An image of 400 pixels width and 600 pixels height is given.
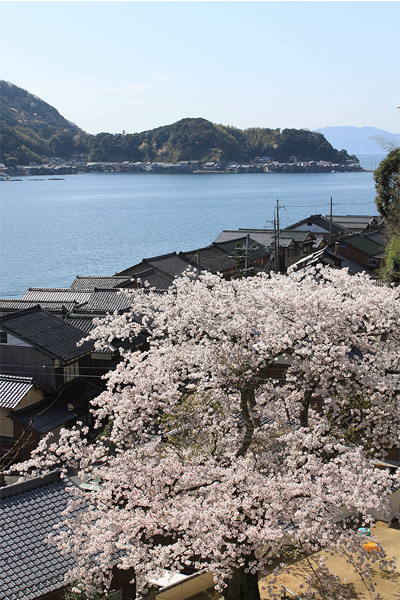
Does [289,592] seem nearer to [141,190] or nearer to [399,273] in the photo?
[399,273]

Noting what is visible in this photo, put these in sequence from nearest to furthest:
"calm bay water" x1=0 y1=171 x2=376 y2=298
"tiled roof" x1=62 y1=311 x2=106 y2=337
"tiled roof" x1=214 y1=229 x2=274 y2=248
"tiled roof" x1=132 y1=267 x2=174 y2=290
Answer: "tiled roof" x1=62 y1=311 x2=106 y2=337 < "tiled roof" x1=132 y1=267 x2=174 y2=290 < "tiled roof" x1=214 y1=229 x2=274 y2=248 < "calm bay water" x1=0 y1=171 x2=376 y2=298

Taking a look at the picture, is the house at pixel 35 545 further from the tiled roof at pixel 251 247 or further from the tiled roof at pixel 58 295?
the tiled roof at pixel 251 247

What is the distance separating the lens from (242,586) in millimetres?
7465

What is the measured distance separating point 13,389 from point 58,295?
1209cm

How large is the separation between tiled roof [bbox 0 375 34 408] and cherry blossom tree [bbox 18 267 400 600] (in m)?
7.29

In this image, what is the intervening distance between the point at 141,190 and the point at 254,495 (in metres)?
151

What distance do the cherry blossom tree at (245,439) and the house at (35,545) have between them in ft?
1.72

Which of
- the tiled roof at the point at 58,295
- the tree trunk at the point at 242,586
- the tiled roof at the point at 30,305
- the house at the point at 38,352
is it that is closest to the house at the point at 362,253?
the tiled roof at the point at 58,295

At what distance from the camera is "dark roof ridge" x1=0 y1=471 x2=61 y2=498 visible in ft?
27.8

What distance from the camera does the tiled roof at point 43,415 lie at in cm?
1496

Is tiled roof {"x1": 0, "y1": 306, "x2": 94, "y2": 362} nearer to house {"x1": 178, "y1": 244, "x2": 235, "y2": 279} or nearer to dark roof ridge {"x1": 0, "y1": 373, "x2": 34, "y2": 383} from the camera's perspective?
dark roof ridge {"x1": 0, "y1": 373, "x2": 34, "y2": 383}

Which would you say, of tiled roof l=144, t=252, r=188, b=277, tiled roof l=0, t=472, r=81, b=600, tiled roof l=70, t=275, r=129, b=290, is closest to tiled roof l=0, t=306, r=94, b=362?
tiled roof l=0, t=472, r=81, b=600

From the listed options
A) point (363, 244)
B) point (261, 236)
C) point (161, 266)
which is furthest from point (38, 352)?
point (261, 236)

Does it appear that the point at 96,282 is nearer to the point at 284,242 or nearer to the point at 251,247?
the point at 251,247
